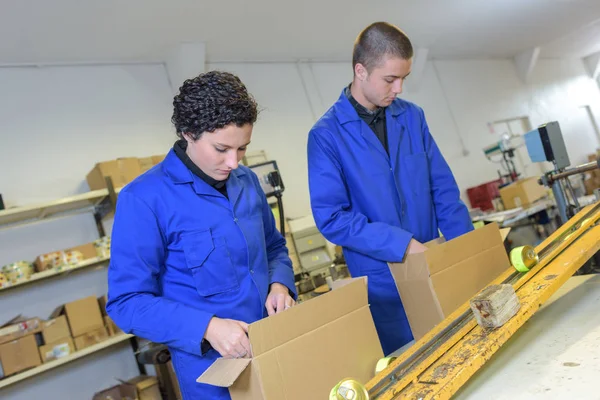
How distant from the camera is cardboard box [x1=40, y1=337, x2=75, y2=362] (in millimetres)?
2979

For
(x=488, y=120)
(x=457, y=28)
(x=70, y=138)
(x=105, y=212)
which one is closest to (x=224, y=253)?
(x=105, y=212)

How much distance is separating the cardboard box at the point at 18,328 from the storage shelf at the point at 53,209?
661 millimetres

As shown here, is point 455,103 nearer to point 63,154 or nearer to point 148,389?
point 63,154

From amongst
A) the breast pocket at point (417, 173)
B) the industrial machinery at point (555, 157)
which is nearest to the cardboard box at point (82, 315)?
the breast pocket at point (417, 173)

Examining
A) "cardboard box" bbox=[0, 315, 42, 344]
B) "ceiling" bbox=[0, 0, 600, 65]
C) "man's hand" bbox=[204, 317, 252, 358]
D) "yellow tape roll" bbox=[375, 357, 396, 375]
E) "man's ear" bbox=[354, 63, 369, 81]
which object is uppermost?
"ceiling" bbox=[0, 0, 600, 65]

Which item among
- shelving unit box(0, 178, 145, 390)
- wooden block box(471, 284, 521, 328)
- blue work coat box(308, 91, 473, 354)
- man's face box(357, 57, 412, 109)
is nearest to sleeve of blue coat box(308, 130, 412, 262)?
blue work coat box(308, 91, 473, 354)

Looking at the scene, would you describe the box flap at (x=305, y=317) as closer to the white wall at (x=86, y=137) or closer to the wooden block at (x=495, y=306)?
the wooden block at (x=495, y=306)

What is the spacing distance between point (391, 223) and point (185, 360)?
78cm

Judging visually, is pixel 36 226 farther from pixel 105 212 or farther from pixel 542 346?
pixel 542 346

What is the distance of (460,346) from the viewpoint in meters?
0.97

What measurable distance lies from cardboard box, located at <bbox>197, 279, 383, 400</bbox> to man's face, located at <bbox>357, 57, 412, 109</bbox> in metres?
0.78

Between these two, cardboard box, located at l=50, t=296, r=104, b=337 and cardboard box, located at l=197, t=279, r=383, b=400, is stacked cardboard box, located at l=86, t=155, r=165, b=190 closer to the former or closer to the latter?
cardboard box, located at l=50, t=296, r=104, b=337

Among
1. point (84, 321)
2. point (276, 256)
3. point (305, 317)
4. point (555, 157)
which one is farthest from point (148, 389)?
point (555, 157)

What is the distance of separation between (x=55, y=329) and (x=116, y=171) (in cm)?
110
